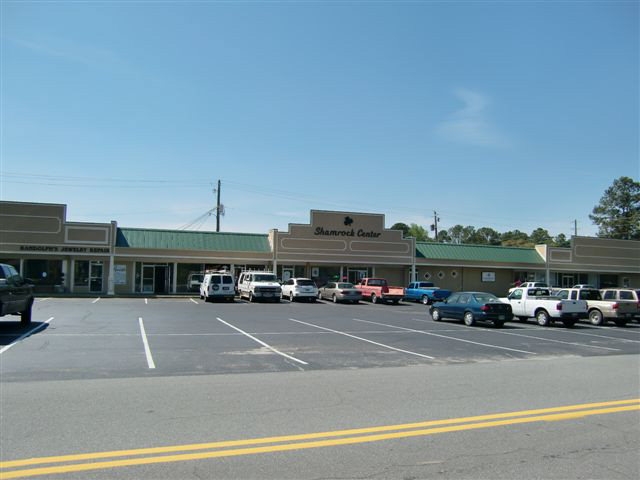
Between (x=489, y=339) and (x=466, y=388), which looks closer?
(x=466, y=388)

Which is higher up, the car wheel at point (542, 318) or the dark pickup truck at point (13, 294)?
the dark pickup truck at point (13, 294)

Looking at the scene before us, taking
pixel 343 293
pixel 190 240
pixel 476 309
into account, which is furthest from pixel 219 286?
pixel 476 309

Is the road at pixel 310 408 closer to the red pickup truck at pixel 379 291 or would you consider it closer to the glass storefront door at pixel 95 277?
the red pickup truck at pixel 379 291

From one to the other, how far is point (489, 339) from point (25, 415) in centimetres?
1378

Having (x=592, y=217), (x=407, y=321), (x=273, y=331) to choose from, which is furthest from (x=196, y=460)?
(x=592, y=217)

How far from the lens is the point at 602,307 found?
23656mm

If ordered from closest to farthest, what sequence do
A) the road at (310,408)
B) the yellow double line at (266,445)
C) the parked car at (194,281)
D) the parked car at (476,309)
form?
the yellow double line at (266,445) → the road at (310,408) → the parked car at (476,309) → the parked car at (194,281)

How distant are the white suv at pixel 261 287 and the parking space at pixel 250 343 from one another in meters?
10.6

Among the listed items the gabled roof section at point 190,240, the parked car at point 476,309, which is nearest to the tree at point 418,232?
the gabled roof section at point 190,240

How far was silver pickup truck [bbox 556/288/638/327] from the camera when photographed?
23.2 meters

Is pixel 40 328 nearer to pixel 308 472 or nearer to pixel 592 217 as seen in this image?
pixel 308 472

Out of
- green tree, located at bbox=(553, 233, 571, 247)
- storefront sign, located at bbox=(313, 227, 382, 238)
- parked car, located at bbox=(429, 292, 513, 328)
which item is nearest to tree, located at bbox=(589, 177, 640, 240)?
green tree, located at bbox=(553, 233, 571, 247)

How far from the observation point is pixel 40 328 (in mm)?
16312

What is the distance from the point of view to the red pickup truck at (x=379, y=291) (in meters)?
35.7
